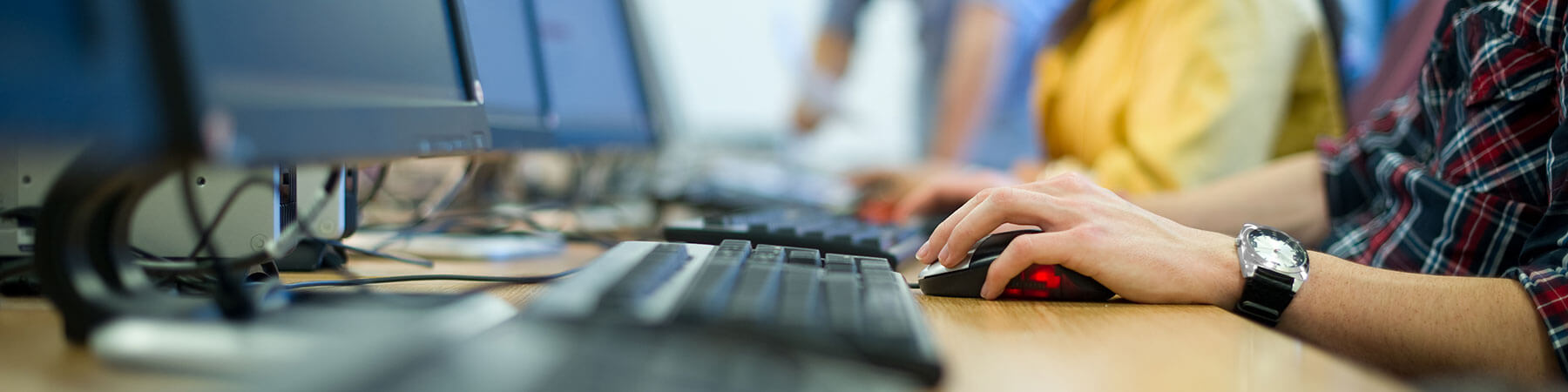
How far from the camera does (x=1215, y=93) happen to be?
130 centimetres

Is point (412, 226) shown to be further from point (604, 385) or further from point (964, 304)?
point (604, 385)

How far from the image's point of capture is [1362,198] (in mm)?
1090

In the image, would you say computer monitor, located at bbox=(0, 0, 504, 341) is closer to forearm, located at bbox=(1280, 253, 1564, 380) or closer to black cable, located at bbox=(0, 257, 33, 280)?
black cable, located at bbox=(0, 257, 33, 280)

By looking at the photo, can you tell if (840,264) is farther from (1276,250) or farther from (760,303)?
(1276,250)

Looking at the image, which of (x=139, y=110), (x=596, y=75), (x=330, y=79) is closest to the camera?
(x=139, y=110)

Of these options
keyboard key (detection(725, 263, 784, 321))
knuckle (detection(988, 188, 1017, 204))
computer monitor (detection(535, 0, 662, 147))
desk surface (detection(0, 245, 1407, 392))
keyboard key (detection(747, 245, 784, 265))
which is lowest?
desk surface (detection(0, 245, 1407, 392))

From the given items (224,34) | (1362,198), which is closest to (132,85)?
(224,34)

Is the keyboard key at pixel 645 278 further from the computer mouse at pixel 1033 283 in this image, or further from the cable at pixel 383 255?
the cable at pixel 383 255

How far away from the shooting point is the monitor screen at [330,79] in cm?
37

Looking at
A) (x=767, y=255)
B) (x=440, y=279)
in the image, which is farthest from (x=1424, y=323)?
(x=440, y=279)

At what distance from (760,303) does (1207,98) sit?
3.66 feet

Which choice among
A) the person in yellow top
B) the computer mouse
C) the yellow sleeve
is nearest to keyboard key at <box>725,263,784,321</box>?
the computer mouse

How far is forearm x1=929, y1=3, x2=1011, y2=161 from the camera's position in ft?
9.23

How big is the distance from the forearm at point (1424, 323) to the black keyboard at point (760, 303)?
328 millimetres
